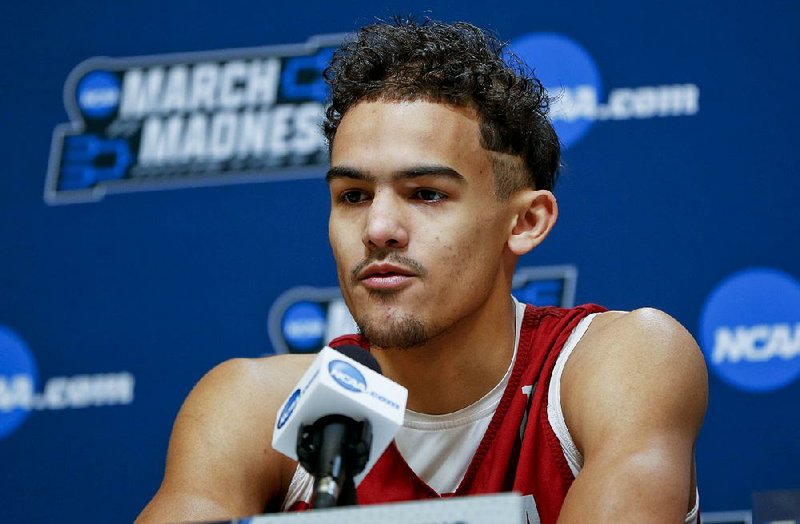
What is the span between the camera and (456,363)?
5.83 feet

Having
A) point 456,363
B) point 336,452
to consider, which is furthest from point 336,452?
point 456,363

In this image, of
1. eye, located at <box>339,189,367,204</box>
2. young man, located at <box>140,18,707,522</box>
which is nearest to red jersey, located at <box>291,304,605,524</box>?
young man, located at <box>140,18,707,522</box>

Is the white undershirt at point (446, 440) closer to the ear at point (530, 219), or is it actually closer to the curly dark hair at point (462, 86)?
the ear at point (530, 219)

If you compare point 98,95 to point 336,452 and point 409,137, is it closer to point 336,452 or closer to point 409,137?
point 409,137

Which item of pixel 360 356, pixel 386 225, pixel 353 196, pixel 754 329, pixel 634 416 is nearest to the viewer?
pixel 360 356

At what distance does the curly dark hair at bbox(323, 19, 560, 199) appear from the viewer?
1.78m

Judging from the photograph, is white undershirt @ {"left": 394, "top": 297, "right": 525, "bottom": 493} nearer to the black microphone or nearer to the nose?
the nose

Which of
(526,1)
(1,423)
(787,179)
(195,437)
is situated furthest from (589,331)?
(1,423)

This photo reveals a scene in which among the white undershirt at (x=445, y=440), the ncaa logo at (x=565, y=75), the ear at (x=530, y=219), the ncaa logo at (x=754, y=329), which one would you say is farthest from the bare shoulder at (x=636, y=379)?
the ncaa logo at (x=565, y=75)

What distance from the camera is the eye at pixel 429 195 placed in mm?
1677

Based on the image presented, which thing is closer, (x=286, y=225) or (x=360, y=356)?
(x=360, y=356)

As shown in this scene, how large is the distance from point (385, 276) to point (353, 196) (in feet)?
0.49

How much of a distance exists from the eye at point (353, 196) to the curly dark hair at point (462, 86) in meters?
0.16

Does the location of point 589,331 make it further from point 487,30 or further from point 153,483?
point 153,483
